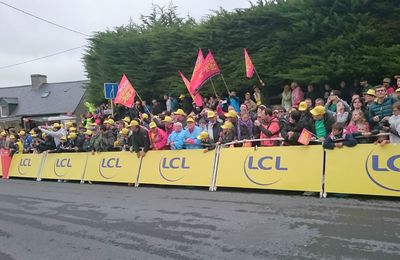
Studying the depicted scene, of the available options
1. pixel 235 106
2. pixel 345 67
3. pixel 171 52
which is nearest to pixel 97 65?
pixel 171 52

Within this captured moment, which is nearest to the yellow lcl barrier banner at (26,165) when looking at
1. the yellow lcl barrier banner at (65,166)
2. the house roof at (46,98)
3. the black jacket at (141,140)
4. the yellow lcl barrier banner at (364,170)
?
the yellow lcl barrier banner at (65,166)

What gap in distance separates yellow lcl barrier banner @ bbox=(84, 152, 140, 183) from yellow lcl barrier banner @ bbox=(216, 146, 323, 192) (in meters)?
3.04

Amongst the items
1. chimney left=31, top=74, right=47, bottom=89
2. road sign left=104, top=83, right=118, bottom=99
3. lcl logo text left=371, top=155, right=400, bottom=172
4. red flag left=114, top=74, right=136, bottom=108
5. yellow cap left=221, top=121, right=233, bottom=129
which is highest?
chimney left=31, top=74, right=47, bottom=89

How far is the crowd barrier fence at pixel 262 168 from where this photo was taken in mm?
8031

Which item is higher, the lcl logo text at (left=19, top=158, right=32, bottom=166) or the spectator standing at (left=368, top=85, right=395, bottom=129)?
the spectator standing at (left=368, top=85, right=395, bottom=129)

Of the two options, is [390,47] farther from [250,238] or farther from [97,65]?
[97,65]

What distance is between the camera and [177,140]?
11.5 m

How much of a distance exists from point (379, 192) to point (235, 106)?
8119 mm

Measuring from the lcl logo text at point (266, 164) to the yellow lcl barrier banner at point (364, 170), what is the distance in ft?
3.40

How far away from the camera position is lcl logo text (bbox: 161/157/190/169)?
36.1 feet

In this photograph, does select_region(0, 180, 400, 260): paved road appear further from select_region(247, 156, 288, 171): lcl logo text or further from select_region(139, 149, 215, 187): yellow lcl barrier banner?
select_region(139, 149, 215, 187): yellow lcl barrier banner

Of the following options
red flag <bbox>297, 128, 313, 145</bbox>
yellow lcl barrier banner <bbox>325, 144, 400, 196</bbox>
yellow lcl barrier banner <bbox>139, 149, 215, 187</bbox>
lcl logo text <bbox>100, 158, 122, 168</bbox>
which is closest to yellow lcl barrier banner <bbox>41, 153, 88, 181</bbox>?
lcl logo text <bbox>100, 158, 122, 168</bbox>

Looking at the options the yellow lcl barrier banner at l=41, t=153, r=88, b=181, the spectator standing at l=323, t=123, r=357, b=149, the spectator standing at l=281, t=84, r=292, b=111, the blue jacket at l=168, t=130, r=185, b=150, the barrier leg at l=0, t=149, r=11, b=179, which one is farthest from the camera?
the barrier leg at l=0, t=149, r=11, b=179

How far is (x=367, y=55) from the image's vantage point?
13148 millimetres
